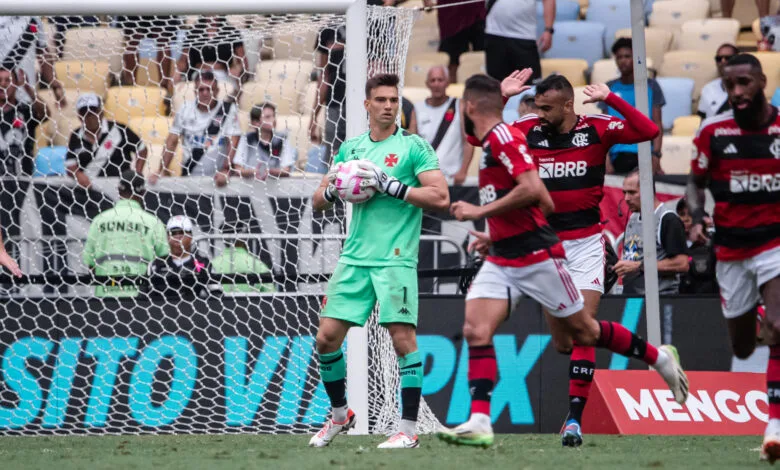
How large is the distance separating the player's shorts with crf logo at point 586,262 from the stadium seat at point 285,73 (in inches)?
171

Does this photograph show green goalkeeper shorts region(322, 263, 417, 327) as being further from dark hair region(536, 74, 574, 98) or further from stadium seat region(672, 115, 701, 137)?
stadium seat region(672, 115, 701, 137)

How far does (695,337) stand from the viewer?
9.69 m

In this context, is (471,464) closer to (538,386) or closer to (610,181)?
(538,386)

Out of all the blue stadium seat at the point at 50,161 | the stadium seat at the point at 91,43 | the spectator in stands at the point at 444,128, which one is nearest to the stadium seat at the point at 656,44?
the spectator in stands at the point at 444,128

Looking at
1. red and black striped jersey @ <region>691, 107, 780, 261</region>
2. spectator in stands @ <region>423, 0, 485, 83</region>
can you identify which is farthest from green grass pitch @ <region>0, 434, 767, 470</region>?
spectator in stands @ <region>423, 0, 485, 83</region>

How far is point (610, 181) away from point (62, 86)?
5.23 meters

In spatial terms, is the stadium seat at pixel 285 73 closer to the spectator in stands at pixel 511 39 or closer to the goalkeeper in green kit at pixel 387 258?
the spectator in stands at pixel 511 39

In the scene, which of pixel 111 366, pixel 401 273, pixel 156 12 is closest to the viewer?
pixel 401 273

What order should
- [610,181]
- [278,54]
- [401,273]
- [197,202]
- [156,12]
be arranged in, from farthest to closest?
[278,54] < [610,181] < [197,202] < [156,12] < [401,273]

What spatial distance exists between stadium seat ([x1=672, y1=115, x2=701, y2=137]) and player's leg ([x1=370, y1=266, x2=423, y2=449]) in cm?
722

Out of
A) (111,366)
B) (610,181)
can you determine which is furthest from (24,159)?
(610,181)

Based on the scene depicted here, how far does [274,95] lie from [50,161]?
7.78 ft

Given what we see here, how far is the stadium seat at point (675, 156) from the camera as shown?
12.4m

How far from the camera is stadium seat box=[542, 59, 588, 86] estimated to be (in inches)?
562
